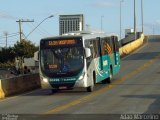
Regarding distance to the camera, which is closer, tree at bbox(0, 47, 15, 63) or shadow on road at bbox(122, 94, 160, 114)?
shadow on road at bbox(122, 94, 160, 114)

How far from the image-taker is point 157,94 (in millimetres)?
23203

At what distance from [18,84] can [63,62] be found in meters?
4.24

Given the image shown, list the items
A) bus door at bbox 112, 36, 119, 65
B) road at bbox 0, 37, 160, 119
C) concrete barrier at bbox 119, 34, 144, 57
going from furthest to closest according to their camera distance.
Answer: concrete barrier at bbox 119, 34, 144, 57, bus door at bbox 112, 36, 119, 65, road at bbox 0, 37, 160, 119

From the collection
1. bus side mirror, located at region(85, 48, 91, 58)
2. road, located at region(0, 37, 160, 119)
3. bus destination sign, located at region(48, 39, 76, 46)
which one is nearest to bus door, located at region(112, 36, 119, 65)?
road, located at region(0, 37, 160, 119)

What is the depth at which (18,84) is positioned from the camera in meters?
28.4

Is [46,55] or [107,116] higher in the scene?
[46,55]

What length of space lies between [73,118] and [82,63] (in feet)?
31.8

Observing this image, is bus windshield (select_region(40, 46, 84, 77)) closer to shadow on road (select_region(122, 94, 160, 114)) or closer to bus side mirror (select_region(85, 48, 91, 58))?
bus side mirror (select_region(85, 48, 91, 58))

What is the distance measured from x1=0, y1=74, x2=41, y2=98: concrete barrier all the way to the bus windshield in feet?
8.17

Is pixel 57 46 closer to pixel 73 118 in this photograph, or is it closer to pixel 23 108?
pixel 23 108

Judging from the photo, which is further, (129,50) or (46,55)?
(129,50)

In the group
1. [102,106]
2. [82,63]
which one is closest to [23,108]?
[102,106]

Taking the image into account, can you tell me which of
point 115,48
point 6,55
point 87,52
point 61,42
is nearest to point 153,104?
point 87,52

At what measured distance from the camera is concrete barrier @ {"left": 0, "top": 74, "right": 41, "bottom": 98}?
26.6m
